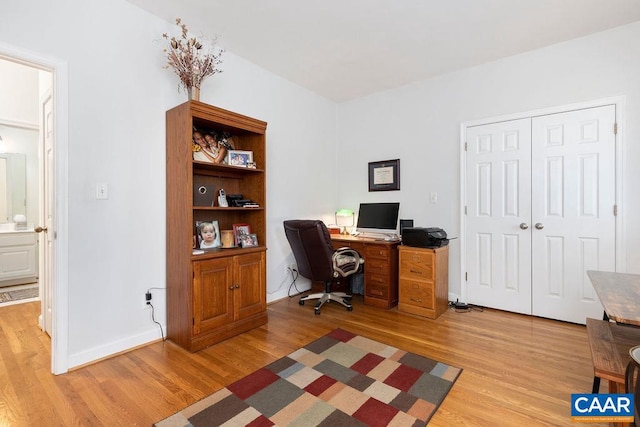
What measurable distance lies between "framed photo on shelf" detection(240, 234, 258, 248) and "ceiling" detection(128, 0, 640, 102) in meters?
1.87

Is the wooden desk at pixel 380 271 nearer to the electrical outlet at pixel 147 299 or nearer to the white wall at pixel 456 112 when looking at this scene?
the white wall at pixel 456 112

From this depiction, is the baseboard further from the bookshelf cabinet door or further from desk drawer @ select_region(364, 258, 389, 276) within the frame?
desk drawer @ select_region(364, 258, 389, 276)

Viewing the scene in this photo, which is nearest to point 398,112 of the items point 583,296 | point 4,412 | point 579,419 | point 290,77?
point 290,77

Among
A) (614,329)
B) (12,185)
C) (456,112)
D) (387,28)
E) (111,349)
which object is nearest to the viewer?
(614,329)

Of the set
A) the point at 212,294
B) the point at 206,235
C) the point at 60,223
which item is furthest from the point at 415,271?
the point at 60,223

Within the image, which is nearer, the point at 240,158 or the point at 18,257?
the point at 240,158

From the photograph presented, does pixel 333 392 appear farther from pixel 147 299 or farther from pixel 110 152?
pixel 110 152

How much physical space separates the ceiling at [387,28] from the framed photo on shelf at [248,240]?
187 centimetres

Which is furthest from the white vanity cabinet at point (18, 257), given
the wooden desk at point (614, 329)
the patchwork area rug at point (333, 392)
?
the wooden desk at point (614, 329)

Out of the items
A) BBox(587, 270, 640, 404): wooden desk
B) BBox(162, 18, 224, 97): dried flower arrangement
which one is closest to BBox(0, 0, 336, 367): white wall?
BBox(162, 18, 224, 97): dried flower arrangement

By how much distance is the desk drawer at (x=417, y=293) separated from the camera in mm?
2998

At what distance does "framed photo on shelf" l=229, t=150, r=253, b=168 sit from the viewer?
283 centimetres

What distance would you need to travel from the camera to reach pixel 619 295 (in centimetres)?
145

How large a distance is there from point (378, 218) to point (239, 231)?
69.9 inches
